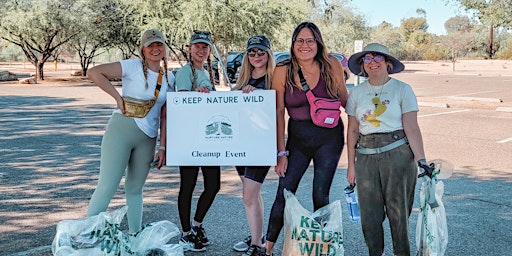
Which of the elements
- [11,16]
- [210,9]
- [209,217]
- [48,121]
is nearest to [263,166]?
[209,217]

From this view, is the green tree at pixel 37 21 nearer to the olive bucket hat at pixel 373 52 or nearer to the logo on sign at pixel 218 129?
the logo on sign at pixel 218 129

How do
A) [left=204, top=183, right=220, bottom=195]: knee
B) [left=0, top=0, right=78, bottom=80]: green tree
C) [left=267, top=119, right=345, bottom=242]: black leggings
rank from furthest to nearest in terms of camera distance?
[left=0, top=0, right=78, bottom=80]: green tree
[left=204, top=183, right=220, bottom=195]: knee
[left=267, top=119, right=345, bottom=242]: black leggings

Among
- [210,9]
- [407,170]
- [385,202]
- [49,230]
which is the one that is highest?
[210,9]

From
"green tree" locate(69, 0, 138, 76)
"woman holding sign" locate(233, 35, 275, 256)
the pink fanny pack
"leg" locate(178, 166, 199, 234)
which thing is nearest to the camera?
the pink fanny pack

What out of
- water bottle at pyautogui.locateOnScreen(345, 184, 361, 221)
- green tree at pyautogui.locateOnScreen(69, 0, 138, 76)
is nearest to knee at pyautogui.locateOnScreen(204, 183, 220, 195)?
water bottle at pyautogui.locateOnScreen(345, 184, 361, 221)

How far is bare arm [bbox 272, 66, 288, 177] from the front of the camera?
3.93 meters

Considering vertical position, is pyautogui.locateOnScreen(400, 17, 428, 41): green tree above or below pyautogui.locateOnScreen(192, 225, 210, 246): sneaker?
above

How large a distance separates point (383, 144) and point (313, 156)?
559 mm

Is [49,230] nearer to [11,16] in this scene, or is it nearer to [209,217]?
[209,217]

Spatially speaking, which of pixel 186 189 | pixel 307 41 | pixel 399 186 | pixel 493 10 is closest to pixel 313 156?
pixel 399 186

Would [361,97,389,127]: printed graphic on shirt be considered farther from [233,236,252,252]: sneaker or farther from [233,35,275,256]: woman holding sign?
[233,236,252,252]: sneaker

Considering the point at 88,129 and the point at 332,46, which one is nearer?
the point at 88,129

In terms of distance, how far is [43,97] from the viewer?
824 inches

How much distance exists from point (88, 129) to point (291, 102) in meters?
9.00
